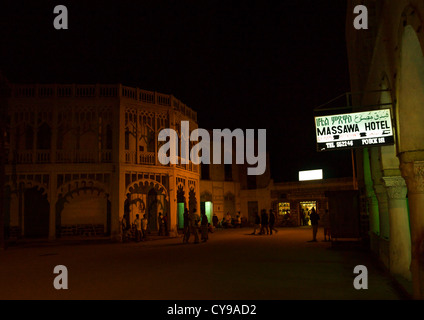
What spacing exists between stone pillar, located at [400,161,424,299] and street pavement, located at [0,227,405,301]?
1.03 meters

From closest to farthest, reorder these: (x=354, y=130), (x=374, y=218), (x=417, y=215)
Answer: (x=417, y=215)
(x=354, y=130)
(x=374, y=218)

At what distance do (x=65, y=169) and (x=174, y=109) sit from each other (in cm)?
724

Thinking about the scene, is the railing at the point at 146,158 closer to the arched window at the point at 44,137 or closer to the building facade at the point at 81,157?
the building facade at the point at 81,157

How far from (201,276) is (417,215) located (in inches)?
200

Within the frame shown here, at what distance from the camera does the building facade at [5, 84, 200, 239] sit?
20203 millimetres

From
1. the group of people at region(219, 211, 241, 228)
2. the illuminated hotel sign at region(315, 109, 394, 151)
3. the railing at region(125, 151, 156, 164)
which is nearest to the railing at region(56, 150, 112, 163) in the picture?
the railing at region(125, 151, 156, 164)

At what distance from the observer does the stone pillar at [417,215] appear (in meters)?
6.02

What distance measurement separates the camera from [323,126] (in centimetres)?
869

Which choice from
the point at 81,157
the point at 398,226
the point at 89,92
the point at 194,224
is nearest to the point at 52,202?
the point at 81,157

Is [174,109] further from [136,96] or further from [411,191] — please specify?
[411,191]

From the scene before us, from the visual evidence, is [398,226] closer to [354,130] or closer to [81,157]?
[354,130]

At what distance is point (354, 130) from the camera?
26.6 ft

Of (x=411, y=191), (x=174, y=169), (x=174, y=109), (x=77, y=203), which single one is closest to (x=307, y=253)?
(x=411, y=191)

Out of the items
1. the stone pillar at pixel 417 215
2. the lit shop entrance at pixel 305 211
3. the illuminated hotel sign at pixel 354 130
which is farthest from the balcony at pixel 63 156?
the lit shop entrance at pixel 305 211
